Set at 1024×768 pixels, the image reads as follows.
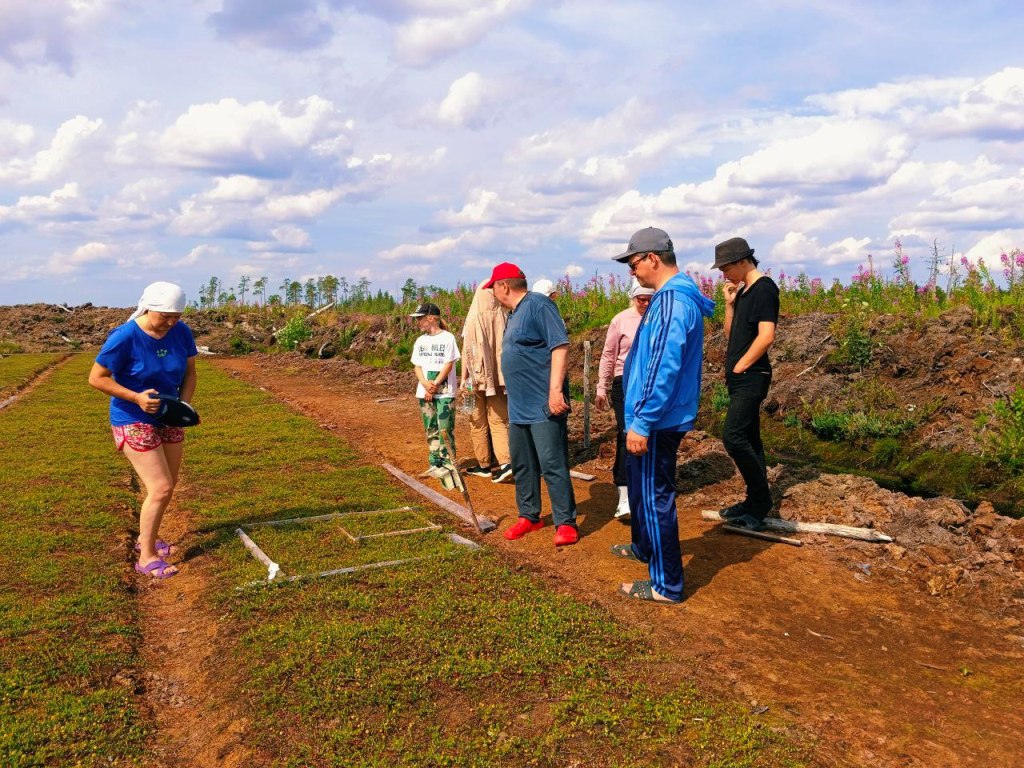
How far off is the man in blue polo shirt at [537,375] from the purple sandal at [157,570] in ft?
9.19

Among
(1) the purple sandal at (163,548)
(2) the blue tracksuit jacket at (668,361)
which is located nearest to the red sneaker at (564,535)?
(2) the blue tracksuit jacket at (668,361)

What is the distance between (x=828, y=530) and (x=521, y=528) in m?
2.48

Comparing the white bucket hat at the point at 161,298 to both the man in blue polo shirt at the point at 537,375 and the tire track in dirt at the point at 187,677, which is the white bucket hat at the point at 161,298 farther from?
the man in blue polo shirt at the point at 537,375

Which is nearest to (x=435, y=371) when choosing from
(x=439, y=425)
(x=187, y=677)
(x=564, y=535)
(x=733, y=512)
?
(x=439, y=425)

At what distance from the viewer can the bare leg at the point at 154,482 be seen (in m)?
5.46

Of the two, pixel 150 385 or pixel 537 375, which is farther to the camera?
pixel 537 375

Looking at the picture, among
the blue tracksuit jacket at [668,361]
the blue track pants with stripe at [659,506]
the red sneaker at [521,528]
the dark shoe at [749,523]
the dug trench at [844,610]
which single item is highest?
the blue tracksuit jacket at [668,361]

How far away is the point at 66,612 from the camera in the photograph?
194 inches

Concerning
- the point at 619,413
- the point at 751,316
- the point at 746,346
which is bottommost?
the point at 619,413

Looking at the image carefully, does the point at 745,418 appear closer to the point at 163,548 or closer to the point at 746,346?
the point at 746,346

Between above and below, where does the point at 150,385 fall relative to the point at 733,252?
below

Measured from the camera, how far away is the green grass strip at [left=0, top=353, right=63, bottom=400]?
17.3m

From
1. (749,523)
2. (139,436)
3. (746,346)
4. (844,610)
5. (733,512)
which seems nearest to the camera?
(844,610)

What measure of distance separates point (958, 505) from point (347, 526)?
505cm
